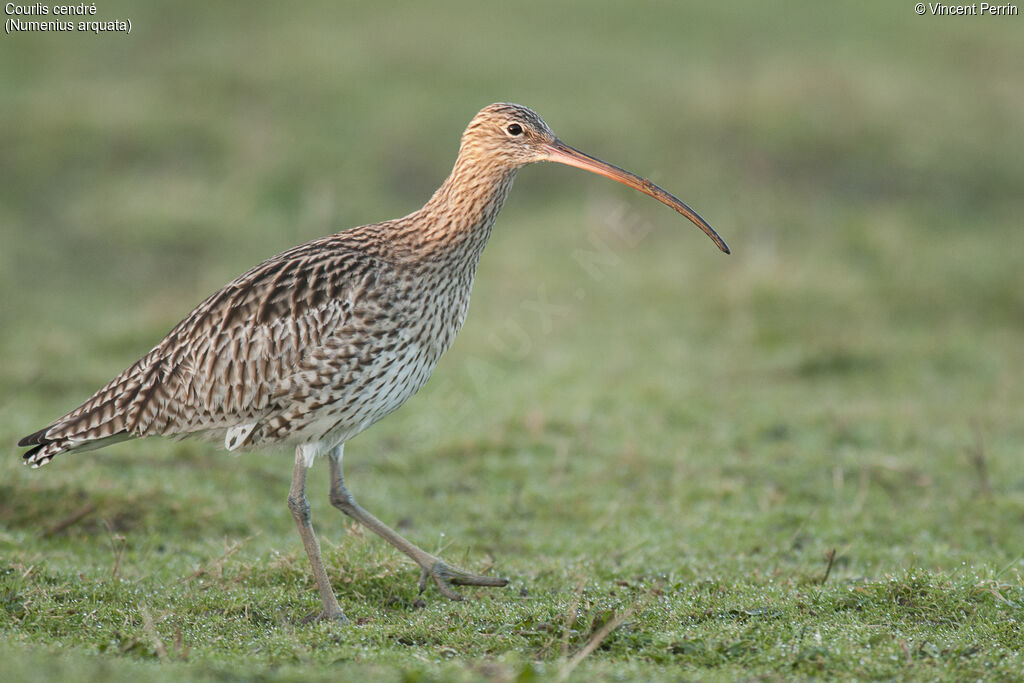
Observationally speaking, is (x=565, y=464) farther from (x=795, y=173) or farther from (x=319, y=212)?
(x=795, y=173)

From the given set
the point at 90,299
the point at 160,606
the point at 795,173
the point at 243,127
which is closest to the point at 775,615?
the point at 160,606

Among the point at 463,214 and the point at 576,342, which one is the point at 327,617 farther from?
the point at 576,342

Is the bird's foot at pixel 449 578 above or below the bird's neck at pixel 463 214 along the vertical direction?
below

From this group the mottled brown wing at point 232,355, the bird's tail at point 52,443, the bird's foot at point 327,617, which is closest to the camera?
the bird's foot at point 327,617

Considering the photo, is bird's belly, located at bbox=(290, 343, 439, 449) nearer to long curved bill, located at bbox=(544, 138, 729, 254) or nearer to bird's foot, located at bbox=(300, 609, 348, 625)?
bird's foot, located at bbox=(300, 609, 348, 625)

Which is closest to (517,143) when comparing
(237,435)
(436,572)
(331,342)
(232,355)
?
(331,342)

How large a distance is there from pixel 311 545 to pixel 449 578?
73cm

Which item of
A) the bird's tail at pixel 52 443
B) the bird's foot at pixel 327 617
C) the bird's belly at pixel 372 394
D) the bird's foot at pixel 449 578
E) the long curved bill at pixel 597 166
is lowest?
the bird's foot at pixel 327 617

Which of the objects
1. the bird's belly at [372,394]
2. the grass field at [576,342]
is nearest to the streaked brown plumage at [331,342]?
the bird's belly at [372,394]

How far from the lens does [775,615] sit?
571 cm

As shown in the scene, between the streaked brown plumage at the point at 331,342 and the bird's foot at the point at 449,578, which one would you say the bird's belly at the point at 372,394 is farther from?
the bird's foot at the point at 449,578

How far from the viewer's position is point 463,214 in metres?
6.57

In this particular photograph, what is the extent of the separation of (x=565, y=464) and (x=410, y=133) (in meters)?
8.59

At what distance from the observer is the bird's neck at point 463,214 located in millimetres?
6496
